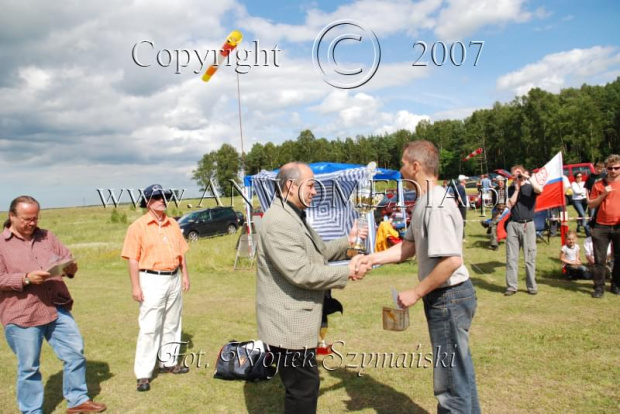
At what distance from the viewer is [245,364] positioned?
4.68 metres

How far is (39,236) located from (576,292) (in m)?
7.92

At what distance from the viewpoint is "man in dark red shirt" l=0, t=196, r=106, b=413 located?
3574 millimetres

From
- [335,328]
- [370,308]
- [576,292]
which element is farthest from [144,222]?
[576,292]

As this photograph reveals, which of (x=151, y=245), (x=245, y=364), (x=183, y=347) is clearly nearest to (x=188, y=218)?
(x=183, y=347)

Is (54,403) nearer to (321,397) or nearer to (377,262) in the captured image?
(321,397)

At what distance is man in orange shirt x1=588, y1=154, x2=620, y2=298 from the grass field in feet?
1.04

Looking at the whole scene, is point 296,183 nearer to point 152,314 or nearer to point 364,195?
point 152,314

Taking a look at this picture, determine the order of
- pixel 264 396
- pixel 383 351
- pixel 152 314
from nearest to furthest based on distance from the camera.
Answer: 1. pixel 264 396
2. pixel 152 314
3. pixel 383 351

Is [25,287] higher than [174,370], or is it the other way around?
[25,287]

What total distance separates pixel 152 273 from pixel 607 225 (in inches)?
269

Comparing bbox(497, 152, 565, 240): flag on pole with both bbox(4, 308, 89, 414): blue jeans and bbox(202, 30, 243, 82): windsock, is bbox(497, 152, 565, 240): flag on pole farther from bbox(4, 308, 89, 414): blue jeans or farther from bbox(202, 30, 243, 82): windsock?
bbox(4, 308, 89, 414): blue jeans

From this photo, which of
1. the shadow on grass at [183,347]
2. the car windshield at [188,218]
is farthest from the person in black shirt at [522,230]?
the car windshield at [188,218]

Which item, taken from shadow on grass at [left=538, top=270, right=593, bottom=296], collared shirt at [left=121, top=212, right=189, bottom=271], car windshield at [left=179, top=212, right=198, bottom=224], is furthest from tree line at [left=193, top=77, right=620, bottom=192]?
collared shirt at [left=121, top=212, right=189, bottom=271]

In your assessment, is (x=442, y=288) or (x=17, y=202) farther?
(x=17, y=202)
